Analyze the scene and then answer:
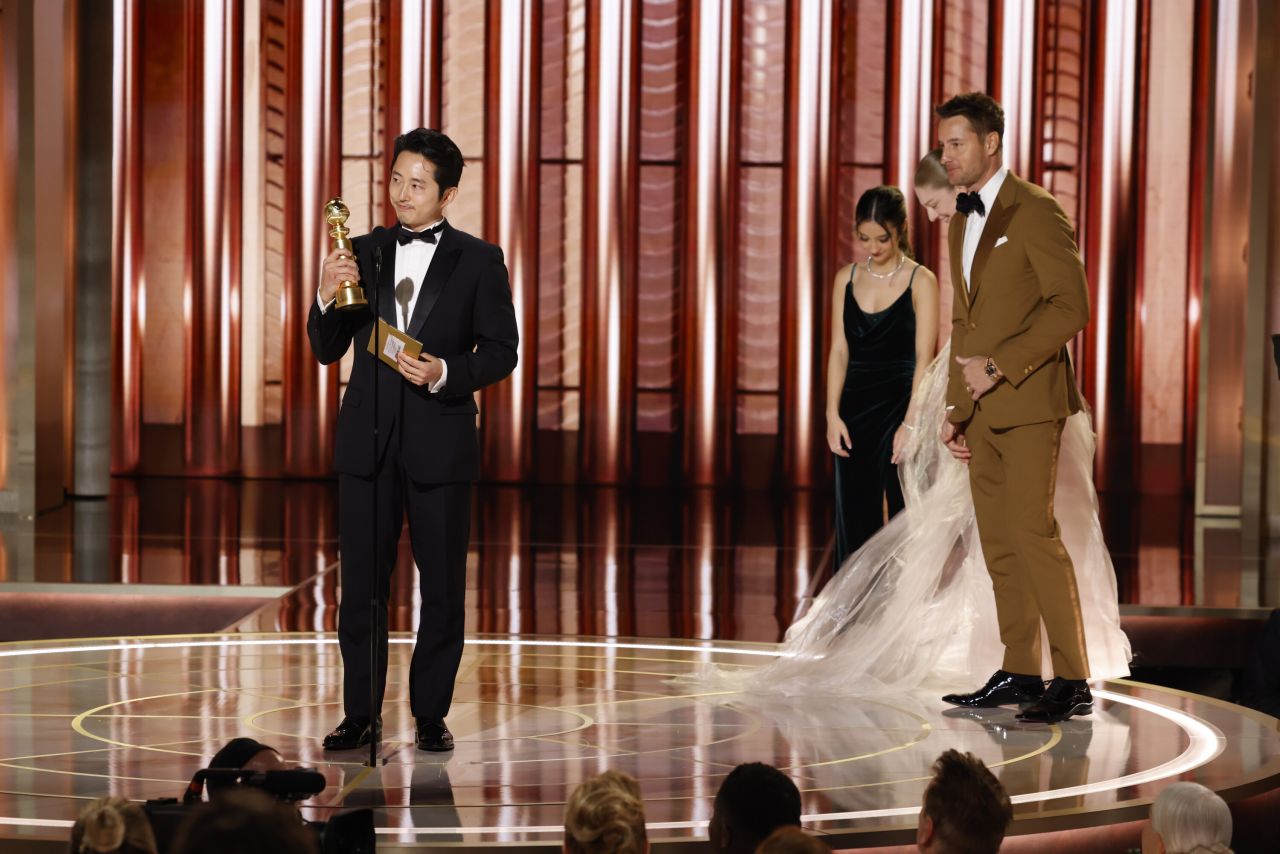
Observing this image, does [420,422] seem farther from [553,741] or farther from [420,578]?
[553,741]

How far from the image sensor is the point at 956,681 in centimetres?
407

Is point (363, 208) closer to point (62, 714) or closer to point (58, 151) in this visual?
point (58, 151)

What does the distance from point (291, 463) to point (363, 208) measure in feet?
4.56

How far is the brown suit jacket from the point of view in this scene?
3.55m

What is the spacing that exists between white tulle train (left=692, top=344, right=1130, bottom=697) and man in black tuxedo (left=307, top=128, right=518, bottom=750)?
3.08 ft

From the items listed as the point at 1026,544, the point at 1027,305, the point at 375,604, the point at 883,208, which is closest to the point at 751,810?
the point at 375,604

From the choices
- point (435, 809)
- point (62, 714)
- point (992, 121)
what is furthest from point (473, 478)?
point (992, 121)

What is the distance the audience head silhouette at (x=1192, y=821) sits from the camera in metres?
2.03

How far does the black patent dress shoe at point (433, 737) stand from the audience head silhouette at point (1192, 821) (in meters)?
1.56

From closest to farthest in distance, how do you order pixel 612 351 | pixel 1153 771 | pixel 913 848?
pixel 913 848
pixel 1153 771
pixel 612 351

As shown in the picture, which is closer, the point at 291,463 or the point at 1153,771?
the point at 1153,771

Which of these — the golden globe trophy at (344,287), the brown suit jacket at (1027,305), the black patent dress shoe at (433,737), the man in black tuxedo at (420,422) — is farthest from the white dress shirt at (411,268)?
the brown suit jacket at (1027,305)

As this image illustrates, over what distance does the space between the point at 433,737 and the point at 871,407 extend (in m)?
1.81

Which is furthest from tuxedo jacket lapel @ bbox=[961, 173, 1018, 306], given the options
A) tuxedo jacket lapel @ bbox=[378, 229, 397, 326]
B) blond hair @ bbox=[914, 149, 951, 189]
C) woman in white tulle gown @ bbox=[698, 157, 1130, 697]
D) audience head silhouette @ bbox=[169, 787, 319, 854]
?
audience head silhouette @ bbox=[169, 787, 319, 854]
